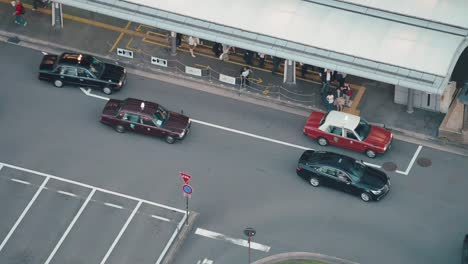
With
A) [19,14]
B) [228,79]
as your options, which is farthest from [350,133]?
[19,14]

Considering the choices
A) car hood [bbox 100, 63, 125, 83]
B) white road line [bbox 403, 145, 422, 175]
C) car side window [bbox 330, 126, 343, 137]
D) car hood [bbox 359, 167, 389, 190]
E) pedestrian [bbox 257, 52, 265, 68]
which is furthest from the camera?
pedestrian [bbox 257, 52, 265, 68]

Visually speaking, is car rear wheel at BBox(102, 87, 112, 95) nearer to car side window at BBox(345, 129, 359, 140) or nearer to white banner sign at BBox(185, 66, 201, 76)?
white banner sign at BBox(185, 66, 201, 76)

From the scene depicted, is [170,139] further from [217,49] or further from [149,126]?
[217,49]

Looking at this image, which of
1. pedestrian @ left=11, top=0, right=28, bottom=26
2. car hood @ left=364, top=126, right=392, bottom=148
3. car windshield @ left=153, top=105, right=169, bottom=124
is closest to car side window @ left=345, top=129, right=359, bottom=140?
car hood @ left=364, top=126, right=392, bottom=148

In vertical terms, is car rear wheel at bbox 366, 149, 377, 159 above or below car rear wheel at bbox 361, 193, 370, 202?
above

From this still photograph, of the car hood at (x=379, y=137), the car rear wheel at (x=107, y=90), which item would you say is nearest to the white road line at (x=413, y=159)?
the car hood at (x=379, y=137)
